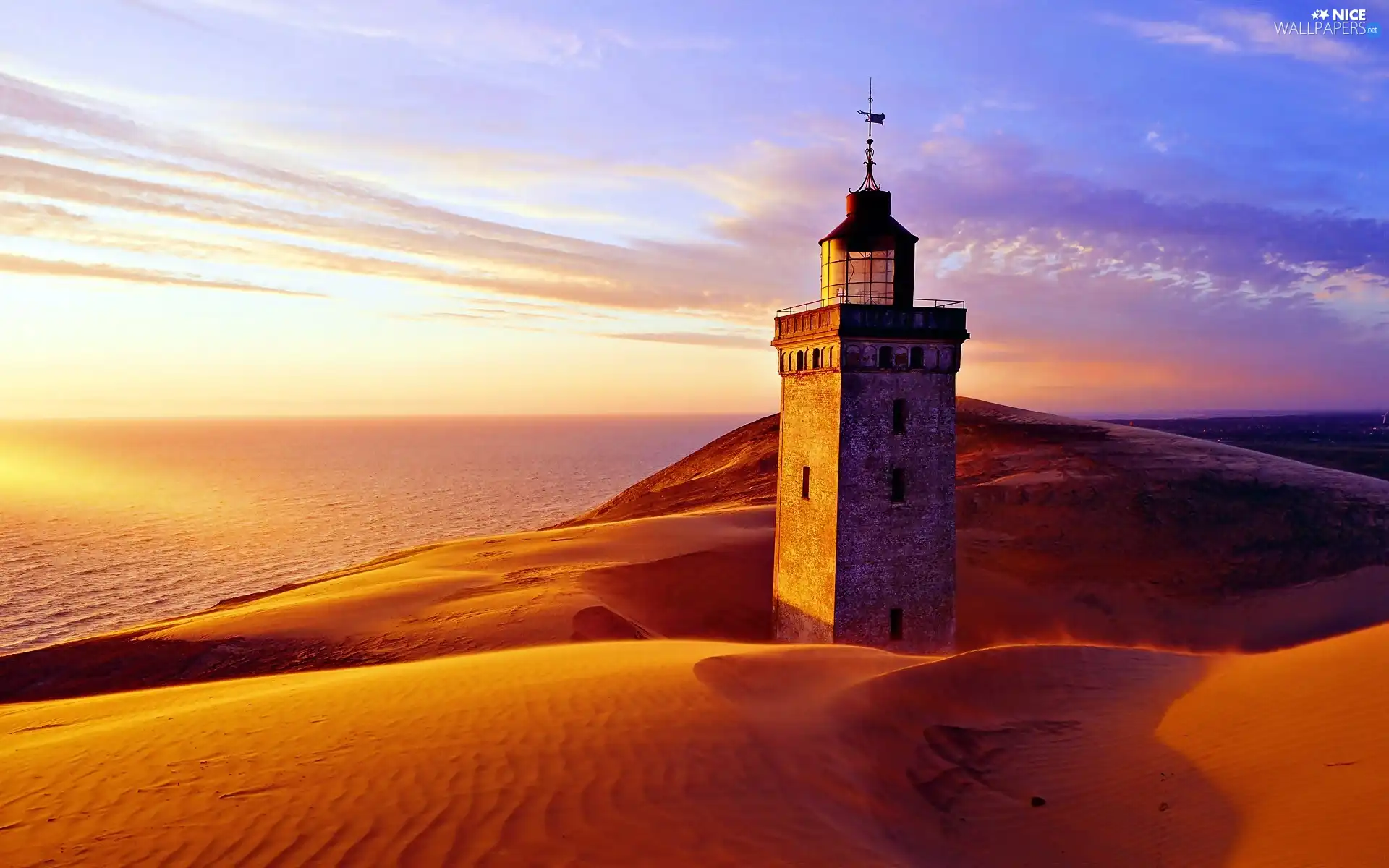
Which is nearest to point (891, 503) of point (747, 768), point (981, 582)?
point (747, 768)

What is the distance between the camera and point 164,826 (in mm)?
6289

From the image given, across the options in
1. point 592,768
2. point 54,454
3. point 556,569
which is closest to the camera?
point 592,768

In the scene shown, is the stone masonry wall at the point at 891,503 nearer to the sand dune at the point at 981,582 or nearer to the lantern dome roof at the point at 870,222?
the lantern dome roof at the point at 870,222

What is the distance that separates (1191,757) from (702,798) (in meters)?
5.46

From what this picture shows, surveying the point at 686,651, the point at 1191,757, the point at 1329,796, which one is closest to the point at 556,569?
the point at 686,651

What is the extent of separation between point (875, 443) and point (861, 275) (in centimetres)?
371

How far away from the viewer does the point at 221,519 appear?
69.0 m

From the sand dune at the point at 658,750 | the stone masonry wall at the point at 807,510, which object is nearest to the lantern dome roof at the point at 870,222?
the stone masonry wall at the point at 807,510

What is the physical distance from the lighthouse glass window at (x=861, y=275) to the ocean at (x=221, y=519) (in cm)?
3702

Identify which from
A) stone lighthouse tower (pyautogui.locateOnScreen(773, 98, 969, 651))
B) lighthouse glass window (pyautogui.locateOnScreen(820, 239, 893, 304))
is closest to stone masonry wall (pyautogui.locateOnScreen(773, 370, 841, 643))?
stone lighthouse tower (pyautogui.locateOnScreen(773, 98, 969, 651))

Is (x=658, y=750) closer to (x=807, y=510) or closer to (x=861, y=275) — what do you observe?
(x=807, y=510)

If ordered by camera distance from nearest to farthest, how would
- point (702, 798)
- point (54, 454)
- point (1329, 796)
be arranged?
1. point (1329, 796)
2. point (702, 798)
3. point (54, 454)

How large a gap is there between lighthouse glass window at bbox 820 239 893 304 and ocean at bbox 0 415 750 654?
37017 mm

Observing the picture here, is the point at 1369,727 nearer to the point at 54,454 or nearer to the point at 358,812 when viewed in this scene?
the point at 358,812
